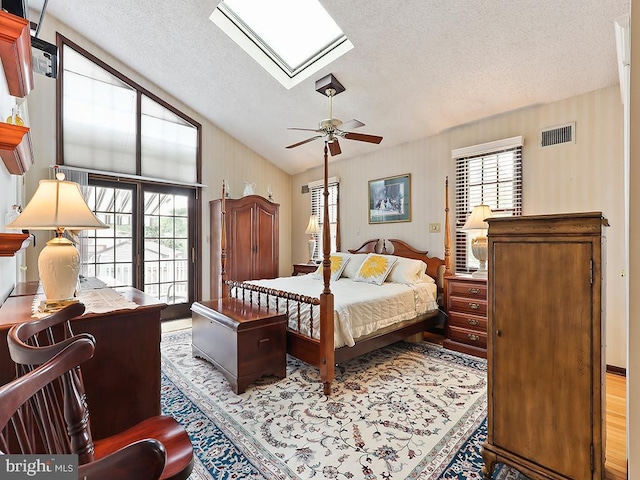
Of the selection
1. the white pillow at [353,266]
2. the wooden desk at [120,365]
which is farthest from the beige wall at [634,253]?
the white pillow at [353,266]

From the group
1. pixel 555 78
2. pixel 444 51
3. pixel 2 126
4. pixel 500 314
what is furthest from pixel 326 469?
pixel 555 78

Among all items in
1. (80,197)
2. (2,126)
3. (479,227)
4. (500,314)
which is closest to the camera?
(2,126)

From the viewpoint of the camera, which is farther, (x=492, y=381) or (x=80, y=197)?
(x=492, y=381)

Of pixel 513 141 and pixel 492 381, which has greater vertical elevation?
pixel 513 141

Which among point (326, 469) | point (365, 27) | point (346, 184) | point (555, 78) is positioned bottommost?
point (326, 469)

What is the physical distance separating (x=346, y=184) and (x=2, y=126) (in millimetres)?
4479

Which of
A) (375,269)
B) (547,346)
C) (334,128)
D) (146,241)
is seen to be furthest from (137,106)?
(547,346)

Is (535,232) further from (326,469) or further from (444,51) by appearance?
(444,51)

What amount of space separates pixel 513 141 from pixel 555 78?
0.68 metres

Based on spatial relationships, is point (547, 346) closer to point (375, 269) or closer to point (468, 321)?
point (468, 321)

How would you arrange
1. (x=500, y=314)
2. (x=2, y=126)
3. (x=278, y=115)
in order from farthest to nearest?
(x=278, y=115)
(x=500, y=314)
(x=2, y=126)

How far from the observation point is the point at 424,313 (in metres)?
3.71

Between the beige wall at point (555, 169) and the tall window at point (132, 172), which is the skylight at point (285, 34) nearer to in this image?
the beige wall at point (555, 169)

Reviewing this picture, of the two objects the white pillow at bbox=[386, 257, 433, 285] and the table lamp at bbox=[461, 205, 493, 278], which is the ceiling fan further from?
the white pillow at bbox=[386, 257, 433, 285]
